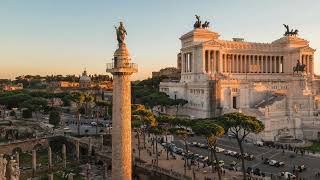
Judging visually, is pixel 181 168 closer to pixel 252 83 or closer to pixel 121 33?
pixel 121 33

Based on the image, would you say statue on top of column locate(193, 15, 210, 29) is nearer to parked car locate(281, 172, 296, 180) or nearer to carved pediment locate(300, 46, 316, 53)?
carved pediment locate(300, 46, 316, 53)

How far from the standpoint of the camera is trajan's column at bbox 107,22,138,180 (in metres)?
28.4

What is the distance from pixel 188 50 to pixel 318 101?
31.5m

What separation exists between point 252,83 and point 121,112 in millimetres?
58001

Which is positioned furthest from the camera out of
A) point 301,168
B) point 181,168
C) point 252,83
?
point 252,83

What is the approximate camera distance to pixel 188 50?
95875mm

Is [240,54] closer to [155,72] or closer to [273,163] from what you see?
[273,163]

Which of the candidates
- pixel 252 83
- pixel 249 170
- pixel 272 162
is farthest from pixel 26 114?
pixel 249 170

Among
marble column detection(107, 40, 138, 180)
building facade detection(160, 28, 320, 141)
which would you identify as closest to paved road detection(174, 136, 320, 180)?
building facade detection(160, 28, 320, 141)

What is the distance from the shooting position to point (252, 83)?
82.4 m

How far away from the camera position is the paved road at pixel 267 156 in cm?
4650

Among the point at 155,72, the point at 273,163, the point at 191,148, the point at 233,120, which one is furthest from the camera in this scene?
the point at 155,72

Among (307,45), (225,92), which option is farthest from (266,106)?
(307,45)

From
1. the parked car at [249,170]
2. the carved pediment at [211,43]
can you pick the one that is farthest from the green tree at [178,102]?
the parked car at [249,170]
